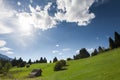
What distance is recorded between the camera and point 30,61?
627 ft

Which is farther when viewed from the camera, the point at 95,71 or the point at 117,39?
the point at 117,39

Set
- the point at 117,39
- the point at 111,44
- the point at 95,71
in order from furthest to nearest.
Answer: the point at 111,44
the point at 117,39
the point at 95,71

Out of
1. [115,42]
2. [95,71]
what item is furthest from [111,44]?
[95,71]

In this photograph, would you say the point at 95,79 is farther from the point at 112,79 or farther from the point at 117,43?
the point at 117,43

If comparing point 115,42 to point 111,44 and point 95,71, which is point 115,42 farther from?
point 95,71

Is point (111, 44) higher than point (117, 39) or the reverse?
the reverse

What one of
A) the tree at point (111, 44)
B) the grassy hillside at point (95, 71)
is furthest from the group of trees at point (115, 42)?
the grassy hillside at point (95, 71)

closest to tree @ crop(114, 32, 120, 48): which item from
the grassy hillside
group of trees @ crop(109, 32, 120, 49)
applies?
group of trees @ crop(109, 32, 120, 49)

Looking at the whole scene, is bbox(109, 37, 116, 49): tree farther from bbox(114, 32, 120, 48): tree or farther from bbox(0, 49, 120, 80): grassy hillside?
bbox(0, 49, 120, 80): grassy hillside

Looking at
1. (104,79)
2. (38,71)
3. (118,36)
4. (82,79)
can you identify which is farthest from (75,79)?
(118,36)

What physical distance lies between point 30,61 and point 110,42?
11101 cm

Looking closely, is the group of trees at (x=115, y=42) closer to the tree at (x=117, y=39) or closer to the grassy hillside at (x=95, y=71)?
the tree at (x=117, y=39)

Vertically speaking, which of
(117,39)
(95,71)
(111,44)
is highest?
(117,39)

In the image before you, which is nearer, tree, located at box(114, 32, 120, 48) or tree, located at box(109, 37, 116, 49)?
tree, located at box(114, 32, 120, 48)
